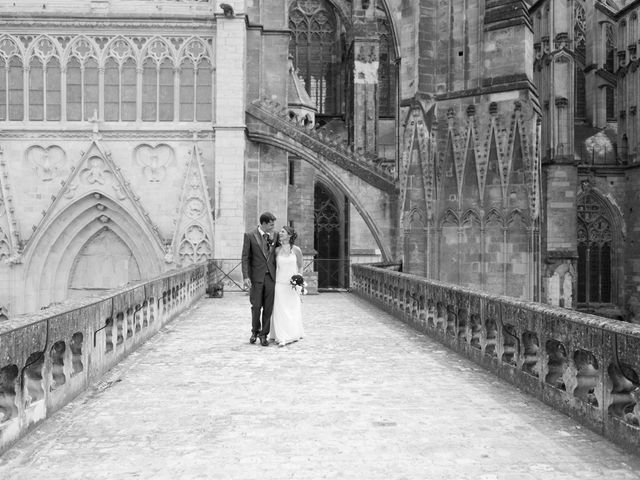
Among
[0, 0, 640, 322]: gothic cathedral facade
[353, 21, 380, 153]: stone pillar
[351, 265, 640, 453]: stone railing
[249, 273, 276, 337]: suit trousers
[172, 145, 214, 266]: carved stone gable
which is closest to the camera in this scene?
[351, 265, 640, 453]: stone railing

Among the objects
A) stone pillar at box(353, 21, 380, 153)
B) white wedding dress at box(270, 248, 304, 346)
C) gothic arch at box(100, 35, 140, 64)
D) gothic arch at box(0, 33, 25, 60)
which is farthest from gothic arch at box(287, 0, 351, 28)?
white wedding dress at box(270, 248, 304, 346)

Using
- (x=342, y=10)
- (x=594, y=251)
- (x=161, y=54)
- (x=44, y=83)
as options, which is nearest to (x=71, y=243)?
(x=44, y=83)

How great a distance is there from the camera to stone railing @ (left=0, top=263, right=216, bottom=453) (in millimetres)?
4590

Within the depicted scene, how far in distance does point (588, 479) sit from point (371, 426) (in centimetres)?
156

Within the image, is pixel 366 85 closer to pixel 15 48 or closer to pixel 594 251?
pixel 594 251

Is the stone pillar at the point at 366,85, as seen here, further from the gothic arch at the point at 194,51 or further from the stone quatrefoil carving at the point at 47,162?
the stone quatrefoil carving at the point at 47,162

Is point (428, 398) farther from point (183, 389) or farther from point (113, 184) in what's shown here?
point (113, 184)

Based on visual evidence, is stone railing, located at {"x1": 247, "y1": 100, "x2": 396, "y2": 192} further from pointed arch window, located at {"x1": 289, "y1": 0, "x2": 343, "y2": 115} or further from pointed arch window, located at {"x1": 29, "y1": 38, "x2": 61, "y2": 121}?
pointed arch window, located at {"x1": 289, "y1": 0, "x2": 343, "y2": 115}

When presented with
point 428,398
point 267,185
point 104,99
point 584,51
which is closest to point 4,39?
point 104,99

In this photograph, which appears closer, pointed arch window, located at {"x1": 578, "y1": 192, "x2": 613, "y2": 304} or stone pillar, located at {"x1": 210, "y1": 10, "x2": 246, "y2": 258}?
stone pillar, located at {"x1": 210, "y1": 10, "x2": 246, "y2": 258}

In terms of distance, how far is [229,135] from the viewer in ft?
67.7

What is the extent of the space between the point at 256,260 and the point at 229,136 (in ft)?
39.0

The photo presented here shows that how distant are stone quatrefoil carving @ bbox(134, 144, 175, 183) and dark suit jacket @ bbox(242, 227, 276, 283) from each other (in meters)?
12.4

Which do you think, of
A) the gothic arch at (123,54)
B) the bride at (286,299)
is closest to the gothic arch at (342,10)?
the gothic arch at (123,54)
